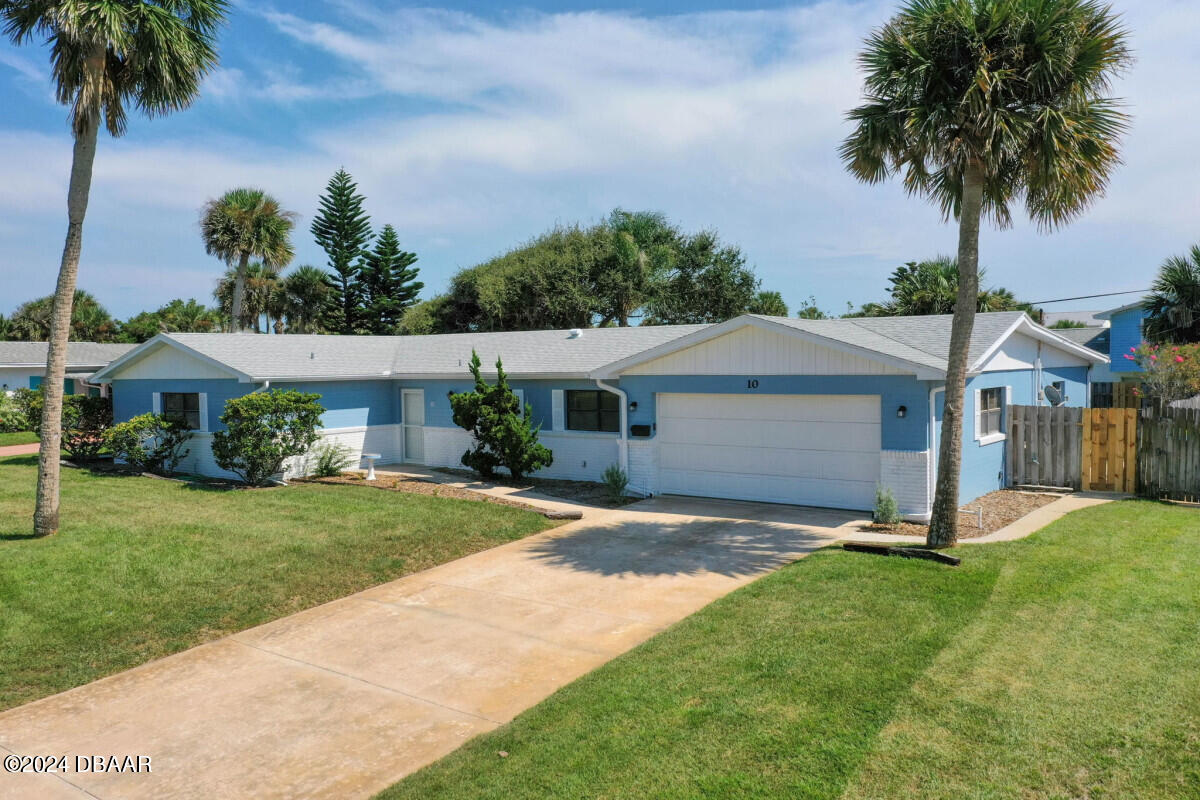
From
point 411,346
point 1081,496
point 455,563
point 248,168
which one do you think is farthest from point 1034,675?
point 248,168

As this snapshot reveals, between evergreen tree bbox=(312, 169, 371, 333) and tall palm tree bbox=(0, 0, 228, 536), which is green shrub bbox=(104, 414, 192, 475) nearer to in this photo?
tall palm tree bbox=(0, 0, 228, 536)

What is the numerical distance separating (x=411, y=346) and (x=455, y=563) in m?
13.8

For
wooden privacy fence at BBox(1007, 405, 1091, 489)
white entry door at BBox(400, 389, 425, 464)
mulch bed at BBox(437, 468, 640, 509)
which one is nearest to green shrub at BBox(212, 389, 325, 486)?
white entry door at BBox(400, 389, 425, 464)

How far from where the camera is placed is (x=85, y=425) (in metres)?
20.5

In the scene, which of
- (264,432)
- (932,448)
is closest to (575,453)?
(264,432)

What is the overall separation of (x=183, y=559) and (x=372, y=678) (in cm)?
517

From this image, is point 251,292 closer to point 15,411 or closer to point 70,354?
point 70,354

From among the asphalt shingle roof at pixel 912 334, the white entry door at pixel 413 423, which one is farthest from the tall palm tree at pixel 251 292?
the asphalt shingle roof at pixel 912 334

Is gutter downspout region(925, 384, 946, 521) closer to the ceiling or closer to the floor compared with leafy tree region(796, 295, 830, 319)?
closer to the floor

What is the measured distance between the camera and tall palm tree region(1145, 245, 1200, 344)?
74.4 feet

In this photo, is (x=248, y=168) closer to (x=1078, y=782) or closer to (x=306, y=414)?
(x=306, y=414)

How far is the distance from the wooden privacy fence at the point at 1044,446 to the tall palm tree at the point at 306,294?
1512 inches

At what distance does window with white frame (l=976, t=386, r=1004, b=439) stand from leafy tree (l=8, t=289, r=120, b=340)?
51836mm

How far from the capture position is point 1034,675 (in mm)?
5762
